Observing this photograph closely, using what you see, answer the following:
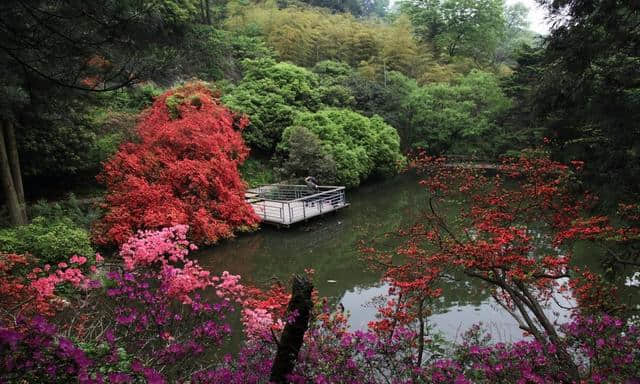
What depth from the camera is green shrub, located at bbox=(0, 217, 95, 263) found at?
5820mm

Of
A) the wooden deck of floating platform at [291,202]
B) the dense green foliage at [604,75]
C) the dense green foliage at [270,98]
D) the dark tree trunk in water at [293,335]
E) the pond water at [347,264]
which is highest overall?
the dense green foliage at [270,98]

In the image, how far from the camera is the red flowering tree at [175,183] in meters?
8.73

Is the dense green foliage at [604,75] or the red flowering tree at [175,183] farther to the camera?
the red flowering tree at [175,183]

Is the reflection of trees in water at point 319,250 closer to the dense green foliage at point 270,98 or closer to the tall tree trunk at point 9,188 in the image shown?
the tall tree trunk at point 9,188

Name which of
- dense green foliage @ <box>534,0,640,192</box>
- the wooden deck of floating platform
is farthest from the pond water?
dense green foliage @ <box>534,0,640,192</box>

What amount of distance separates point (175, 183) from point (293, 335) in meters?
7.93

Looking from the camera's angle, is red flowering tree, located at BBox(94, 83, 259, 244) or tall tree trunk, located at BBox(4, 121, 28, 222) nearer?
tall tree trunk, located at BBox(4, 121, 28, 222)

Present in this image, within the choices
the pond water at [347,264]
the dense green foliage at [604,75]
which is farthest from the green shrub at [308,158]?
the dense green foliage at [604,75]

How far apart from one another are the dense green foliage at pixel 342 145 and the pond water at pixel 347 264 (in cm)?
168

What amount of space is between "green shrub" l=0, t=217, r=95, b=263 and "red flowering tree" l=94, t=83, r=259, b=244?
2005 mm

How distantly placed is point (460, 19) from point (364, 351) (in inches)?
1263

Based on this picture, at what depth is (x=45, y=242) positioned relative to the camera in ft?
19.6

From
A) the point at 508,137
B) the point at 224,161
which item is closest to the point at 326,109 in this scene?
the point at 224,161

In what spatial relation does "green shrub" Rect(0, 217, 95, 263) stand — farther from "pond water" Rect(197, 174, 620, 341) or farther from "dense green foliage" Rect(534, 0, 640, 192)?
"dense green foliage" Rect(534, 0, 640, 192)
